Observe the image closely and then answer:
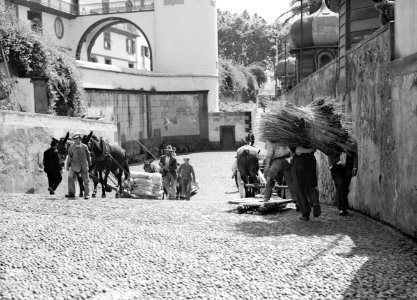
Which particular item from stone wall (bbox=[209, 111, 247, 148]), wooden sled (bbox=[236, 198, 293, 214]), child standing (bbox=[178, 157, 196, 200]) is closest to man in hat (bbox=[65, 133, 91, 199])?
wooden sled (bbox=[236, 198, 293, 214])

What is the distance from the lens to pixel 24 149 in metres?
17.9

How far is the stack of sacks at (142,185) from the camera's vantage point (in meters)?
19.8

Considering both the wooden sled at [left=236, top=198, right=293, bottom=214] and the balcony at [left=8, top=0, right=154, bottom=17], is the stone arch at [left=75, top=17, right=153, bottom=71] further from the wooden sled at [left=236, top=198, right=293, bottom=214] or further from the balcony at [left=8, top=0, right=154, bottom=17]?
the wooden sled at [left=236, top=198, right=293, bottom=214]

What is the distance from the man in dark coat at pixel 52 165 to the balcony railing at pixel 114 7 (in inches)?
1426

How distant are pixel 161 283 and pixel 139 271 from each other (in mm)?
571

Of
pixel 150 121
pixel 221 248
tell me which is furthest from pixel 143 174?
pixel 150 121

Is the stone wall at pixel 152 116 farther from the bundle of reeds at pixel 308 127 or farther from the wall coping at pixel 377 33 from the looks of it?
the bundle of reeds at pixel 308 127

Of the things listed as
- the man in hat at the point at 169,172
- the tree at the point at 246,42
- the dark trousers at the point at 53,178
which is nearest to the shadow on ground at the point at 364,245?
the dark trousers at the point at 53,178

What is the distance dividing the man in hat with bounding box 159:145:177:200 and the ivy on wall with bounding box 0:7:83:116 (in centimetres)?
861

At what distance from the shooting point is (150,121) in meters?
46.2

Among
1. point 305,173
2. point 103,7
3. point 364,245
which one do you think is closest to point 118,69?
point 103,7

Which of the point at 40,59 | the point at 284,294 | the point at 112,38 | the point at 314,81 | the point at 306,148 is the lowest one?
the point at 284,294

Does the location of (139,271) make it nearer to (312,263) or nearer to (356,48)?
(312,263)

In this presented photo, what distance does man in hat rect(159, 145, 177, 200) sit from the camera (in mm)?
20703
